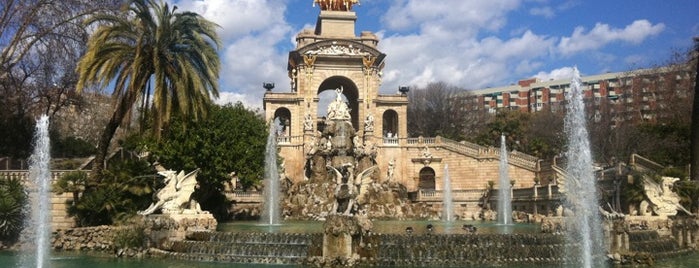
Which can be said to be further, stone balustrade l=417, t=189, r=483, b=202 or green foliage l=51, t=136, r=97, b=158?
stone balustrade l=417, t=189, r=483, b=202

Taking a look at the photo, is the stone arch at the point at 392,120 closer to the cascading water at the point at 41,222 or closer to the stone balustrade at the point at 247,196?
the stone balustrade at the point at 247,196

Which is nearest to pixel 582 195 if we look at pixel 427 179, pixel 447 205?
pixel 447 205

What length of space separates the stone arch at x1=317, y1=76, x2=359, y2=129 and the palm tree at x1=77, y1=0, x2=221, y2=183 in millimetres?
28142

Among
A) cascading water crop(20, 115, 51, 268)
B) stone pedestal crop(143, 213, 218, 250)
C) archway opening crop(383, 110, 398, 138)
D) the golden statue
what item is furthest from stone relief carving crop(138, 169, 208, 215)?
the golden statue

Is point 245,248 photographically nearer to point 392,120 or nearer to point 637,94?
point 637,94

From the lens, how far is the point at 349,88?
182 feet

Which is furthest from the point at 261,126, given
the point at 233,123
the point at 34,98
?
the point at 34,98

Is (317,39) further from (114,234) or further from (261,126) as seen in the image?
(114,234)

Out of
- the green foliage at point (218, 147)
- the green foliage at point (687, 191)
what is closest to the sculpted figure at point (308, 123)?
the green foliage at point (218, 147)

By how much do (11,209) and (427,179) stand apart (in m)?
33.9

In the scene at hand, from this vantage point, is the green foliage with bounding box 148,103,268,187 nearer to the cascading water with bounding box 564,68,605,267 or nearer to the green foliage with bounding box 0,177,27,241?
the green foliage with bounding box 0,177,27,241

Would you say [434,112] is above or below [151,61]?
above

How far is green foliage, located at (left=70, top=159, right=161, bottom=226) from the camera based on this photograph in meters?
22.5

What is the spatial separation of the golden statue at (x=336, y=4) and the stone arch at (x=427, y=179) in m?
18.1
